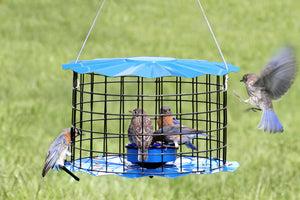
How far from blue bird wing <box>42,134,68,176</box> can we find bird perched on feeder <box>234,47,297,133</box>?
1.84 m

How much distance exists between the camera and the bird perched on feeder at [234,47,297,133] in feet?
17.3

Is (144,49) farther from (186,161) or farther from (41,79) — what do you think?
(186,161)

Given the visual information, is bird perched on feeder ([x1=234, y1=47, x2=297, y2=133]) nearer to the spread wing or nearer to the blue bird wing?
the spread wing

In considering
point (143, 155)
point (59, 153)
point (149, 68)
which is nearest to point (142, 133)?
point (143, 155)

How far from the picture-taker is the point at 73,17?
1808 centimetres

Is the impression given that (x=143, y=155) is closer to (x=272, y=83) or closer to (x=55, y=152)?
(x=55, y=152)

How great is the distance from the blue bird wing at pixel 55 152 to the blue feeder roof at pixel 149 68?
80cm

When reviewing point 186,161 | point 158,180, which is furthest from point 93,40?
point 186,161

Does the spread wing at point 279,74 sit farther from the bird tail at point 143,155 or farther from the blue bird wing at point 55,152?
the blue bird wing at point 55,152

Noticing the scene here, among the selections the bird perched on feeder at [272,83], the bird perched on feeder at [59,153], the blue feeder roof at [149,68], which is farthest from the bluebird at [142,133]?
the bird perched on feeder at [272,83]

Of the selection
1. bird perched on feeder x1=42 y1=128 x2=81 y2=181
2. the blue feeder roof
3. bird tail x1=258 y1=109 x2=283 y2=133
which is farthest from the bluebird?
bird tail x1=258 y1=109 x2=283 y2=133

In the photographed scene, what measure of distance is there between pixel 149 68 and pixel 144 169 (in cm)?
120

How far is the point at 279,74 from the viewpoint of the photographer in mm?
5383

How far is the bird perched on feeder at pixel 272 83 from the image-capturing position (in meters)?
5.26
